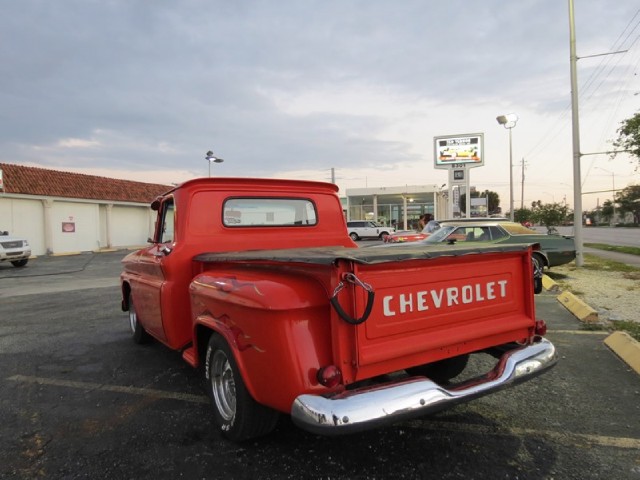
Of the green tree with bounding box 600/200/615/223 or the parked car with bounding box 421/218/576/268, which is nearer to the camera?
the parked car with bounding box 421/218/576/268

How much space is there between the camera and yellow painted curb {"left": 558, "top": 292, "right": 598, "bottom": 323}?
612 centimetres

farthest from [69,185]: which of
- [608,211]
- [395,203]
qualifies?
[608,211]

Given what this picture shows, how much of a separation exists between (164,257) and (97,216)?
89.2 feet

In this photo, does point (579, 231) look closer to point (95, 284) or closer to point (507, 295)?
point (507, 295)

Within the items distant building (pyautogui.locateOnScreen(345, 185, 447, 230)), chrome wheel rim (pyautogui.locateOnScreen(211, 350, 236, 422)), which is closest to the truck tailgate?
chrome wheel rim (pyautogui.locateOnScreen(211, 350, 236, 422))

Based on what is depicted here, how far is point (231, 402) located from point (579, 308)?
576 centimetres

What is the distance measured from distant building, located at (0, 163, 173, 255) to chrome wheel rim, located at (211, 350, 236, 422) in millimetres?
Answer: 24302

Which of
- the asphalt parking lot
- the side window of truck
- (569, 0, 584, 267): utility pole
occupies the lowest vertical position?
the asphalt parking lot

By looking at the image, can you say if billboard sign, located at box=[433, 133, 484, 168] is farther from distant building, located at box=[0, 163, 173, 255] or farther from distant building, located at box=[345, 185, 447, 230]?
distant building, located at box=[0, 163, 173, 255]

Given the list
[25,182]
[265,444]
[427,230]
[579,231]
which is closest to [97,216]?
[25,182]

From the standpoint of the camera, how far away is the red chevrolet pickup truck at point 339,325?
229cm

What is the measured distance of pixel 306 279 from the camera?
8.21 feet

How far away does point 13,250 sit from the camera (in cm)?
1709

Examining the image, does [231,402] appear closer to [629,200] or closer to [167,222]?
[167,222]
